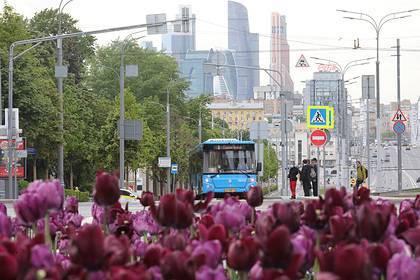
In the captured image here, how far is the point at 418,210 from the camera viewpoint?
5078 mm

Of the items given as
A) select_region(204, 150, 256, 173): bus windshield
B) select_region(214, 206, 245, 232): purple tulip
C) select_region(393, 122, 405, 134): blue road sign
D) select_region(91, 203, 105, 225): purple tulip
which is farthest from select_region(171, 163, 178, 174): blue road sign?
select_region(214, 206, 245, 232): purple tulip

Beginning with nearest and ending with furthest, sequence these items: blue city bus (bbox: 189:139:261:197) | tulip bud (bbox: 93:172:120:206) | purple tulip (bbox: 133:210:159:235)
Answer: tulip bud (bbox: 93:172:120:206) → purple tulip (bbox: 133:210:159:235) → blue city bus (bbox: 189:139:261:197)

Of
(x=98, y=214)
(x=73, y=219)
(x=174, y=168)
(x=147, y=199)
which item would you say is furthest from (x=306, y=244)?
(x=174, y=168)

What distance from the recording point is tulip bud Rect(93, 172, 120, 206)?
13.6ft

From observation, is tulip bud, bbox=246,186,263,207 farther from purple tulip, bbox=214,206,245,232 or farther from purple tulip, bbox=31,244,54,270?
purple tulip, bbox=31,244,54,270

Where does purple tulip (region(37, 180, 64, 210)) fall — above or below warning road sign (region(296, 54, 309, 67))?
below

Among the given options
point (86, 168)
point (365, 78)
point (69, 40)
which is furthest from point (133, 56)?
point (365, 78)

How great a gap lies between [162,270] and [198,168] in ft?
147

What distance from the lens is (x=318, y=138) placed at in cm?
4141

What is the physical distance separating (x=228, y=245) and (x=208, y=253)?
1.65ft

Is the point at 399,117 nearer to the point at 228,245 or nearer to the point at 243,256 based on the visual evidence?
the point at 228,245

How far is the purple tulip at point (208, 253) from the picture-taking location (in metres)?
3.06

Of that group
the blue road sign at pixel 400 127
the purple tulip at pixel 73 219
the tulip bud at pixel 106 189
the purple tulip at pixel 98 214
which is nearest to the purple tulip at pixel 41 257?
Result: the tulip bud at pixel 106 189

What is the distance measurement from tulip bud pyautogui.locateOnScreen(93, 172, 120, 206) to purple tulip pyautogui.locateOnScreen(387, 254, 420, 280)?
4.74 feet
